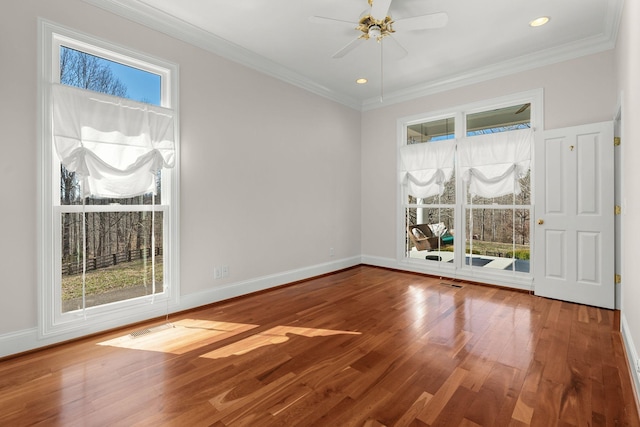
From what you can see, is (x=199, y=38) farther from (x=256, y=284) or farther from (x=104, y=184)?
(x=256, y=284)

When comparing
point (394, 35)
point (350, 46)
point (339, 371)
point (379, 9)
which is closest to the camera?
point (339, 371)

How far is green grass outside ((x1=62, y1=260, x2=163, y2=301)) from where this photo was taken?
2794 mm

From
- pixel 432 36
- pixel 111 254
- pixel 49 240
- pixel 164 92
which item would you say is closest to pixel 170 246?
pixel 111 254

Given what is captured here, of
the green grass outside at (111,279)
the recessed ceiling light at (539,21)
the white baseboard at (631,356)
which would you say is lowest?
the white baseboard at (631,356)

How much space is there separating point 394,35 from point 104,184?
3.41 meters

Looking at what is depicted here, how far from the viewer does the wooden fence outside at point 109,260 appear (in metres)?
2.78

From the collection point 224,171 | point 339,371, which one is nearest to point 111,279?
point 224,171

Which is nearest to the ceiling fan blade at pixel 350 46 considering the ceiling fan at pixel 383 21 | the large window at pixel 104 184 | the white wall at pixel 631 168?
the ceiling fan at pixel 383 21

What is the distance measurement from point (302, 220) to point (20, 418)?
11.7ft

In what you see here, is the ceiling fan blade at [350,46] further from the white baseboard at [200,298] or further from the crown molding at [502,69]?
the white baseboard at [200,298]

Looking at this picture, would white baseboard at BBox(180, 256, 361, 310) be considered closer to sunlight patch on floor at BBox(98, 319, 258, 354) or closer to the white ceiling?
sunlight patch on floor at BBox(98, 319, 258, 354)

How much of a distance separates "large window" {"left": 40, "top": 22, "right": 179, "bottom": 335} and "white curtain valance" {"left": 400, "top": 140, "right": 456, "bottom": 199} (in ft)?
11.9

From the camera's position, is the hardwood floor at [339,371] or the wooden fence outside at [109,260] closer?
the hardwood floor at [339,371]

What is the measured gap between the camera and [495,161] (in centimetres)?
442
